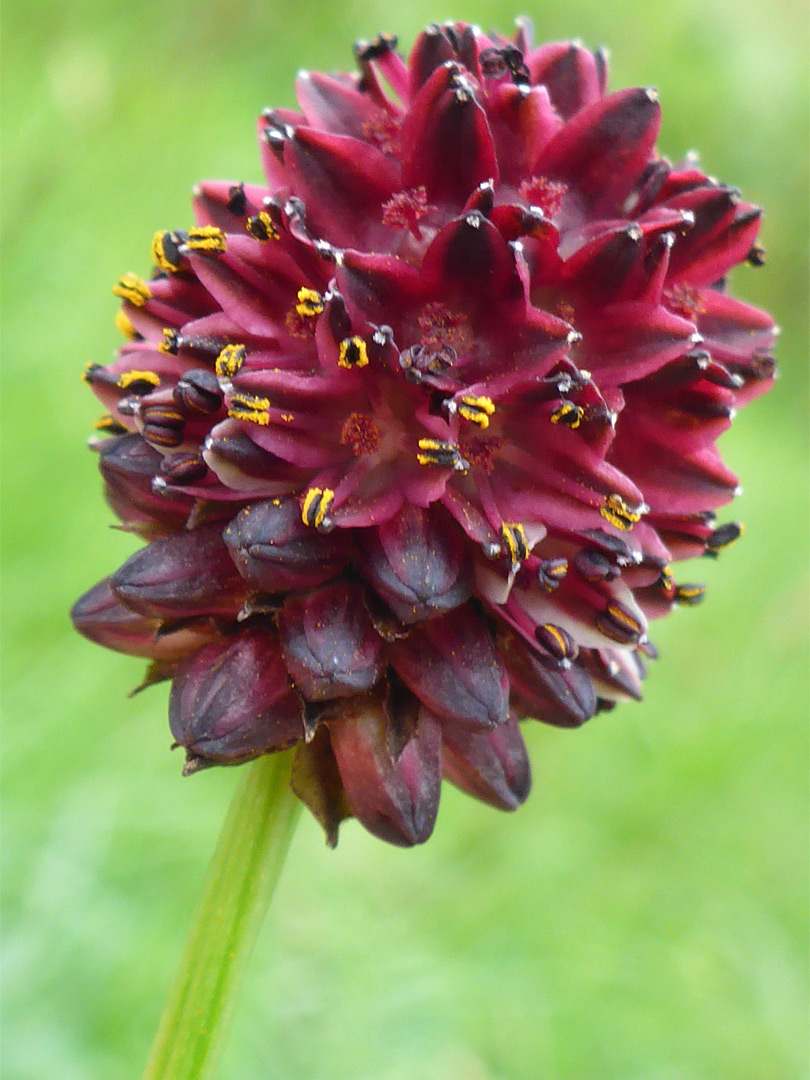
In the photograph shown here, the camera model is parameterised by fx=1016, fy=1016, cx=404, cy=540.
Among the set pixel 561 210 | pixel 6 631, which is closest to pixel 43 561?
pixel 6 631

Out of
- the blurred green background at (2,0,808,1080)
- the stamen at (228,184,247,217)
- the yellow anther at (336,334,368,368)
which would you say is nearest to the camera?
the yellow anther at (336,334,368,368)

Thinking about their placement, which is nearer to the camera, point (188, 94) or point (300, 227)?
point (300, 227)

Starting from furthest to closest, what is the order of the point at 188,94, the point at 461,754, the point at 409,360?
the point at 188,94 → the point at 461,754 → the point at 409,360

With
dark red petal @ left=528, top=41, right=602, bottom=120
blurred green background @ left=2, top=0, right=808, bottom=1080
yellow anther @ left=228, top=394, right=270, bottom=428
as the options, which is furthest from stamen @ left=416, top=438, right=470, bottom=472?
blurred green background @ left=2, top=0, right=808, bottom=1080

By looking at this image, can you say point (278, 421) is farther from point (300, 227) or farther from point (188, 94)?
point (188, 94)

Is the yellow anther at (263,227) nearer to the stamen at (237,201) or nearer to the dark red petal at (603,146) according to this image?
the stamen at (237,201)

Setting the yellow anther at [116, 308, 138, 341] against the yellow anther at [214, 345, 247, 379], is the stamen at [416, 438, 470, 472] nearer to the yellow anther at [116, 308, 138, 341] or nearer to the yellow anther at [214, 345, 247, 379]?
the yellow anther at [214, 345, 247, 379]

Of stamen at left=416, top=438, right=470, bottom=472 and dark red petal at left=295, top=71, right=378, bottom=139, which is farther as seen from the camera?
dark red petal at left=295, top=71, right=378, bottom=139

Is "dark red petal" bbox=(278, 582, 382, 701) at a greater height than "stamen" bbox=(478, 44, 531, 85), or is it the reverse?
"stamen" bbox=(478, 44, 531, 85)
